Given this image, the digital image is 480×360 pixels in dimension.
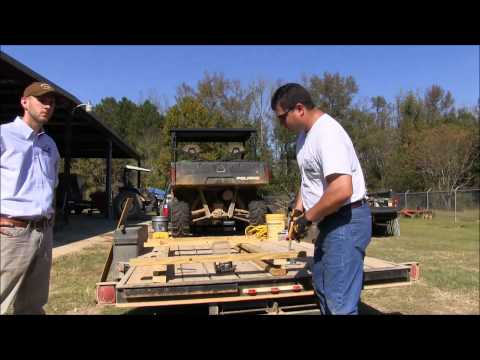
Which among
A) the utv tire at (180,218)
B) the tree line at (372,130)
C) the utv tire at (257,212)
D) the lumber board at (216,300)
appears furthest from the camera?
the tree line at (372,130)

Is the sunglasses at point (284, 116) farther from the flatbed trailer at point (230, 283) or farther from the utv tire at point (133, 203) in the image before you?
the utv tire at point (133, 203)

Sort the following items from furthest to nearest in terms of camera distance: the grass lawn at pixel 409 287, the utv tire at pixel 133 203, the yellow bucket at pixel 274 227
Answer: the utv tire at pixel 133 203, the yellow bucket at pixel 274 227, the grass lawn at pixel 409 287

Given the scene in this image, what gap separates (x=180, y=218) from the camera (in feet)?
28.5

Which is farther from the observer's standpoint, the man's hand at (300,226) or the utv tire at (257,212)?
the utv tire at (257,212)

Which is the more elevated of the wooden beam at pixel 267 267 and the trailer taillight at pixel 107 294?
the wooden beam at pixel 267 267

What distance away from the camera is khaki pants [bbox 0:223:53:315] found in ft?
7.27

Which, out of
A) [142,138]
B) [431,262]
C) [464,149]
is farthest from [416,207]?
[142,138]

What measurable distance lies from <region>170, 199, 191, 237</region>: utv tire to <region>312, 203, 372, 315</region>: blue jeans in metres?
6.50

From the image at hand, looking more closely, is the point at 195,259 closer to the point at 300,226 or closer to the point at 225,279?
the point at 225,279

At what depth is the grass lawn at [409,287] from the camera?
4895 mm

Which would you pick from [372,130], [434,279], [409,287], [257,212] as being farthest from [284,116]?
[372,130]

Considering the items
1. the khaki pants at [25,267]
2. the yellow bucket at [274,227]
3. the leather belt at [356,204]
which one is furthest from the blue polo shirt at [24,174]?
the yellow bucket at [274,227]
